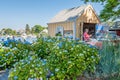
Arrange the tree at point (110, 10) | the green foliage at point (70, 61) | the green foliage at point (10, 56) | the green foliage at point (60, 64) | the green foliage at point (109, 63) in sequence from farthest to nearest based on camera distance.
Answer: the tree at point (110, 10), the green foliage at point (10, 56), the green foliage at point (109, 63), the green foliage at point (70, 61), the green foliage at point (60, 64)

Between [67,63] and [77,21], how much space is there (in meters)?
13.9

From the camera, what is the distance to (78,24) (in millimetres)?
17109

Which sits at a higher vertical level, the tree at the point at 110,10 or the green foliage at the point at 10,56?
the tree at the point at 110,10

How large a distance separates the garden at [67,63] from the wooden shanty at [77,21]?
12.6 metres

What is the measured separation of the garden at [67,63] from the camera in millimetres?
3090

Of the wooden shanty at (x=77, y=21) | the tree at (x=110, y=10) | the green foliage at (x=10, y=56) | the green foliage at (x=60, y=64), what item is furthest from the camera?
the wooden shanty at (x=77, y=21)

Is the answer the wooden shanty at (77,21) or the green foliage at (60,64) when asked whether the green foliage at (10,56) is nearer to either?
the green foliage at (60,64)

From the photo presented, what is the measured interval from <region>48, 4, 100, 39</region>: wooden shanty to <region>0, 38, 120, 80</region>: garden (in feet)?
41.2

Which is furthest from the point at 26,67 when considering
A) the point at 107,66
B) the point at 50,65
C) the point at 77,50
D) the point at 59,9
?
the point at 59,9

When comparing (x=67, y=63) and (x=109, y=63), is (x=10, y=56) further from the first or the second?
(x=109, y=63)

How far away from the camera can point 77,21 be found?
1695 centimetres

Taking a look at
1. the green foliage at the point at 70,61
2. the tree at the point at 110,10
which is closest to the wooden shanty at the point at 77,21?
the tree at the point at 110,10

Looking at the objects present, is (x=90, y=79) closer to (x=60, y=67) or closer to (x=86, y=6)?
(x=60, y=67)

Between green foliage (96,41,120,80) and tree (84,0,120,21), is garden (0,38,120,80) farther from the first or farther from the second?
tree (84,0,120,21)
